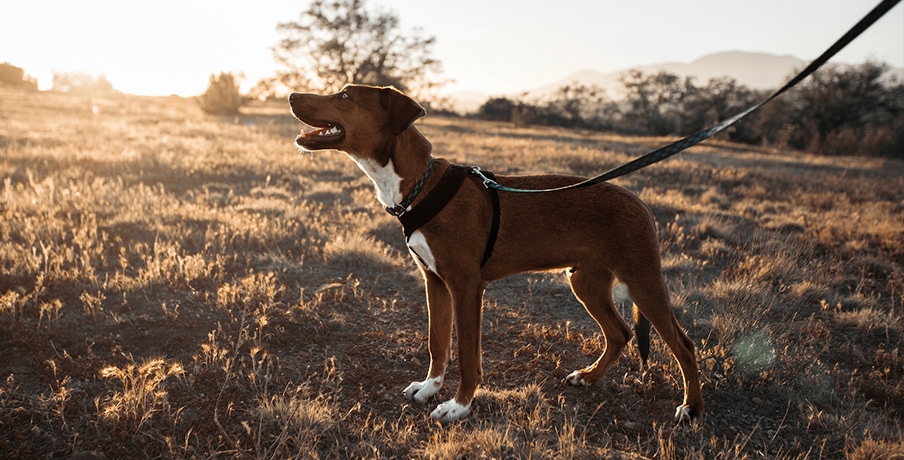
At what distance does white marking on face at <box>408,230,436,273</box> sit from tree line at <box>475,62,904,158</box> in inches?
1153

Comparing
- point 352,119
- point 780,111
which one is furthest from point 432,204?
point 780,111

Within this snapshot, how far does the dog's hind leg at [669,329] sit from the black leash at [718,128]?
0.79 metres

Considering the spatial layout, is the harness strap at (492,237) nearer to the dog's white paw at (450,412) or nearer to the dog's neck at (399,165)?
the dog's neck at (399,165)

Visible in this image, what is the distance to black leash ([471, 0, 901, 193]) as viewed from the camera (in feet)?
7.07

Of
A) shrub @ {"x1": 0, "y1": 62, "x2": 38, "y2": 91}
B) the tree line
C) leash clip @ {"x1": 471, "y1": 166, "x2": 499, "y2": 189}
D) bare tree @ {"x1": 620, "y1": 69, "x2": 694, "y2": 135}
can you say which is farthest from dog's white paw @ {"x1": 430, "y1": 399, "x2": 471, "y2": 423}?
shrub @ {"x1": 0, "y1": 62, "x2": 38, "y2": 91}

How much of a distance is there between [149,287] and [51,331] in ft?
3.25

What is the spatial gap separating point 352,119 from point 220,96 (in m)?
29.8

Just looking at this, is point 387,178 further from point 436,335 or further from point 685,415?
point 685,415

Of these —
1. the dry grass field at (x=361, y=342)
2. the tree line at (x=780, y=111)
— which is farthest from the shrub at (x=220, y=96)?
the dry grass field at (x=361, y=342)

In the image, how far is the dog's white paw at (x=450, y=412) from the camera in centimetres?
345

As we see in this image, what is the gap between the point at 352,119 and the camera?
3371mm

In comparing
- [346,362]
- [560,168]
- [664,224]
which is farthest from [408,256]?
[560,168]

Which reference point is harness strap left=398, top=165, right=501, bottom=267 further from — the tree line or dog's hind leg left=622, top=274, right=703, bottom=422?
the tree line

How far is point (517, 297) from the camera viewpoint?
5848 mm
